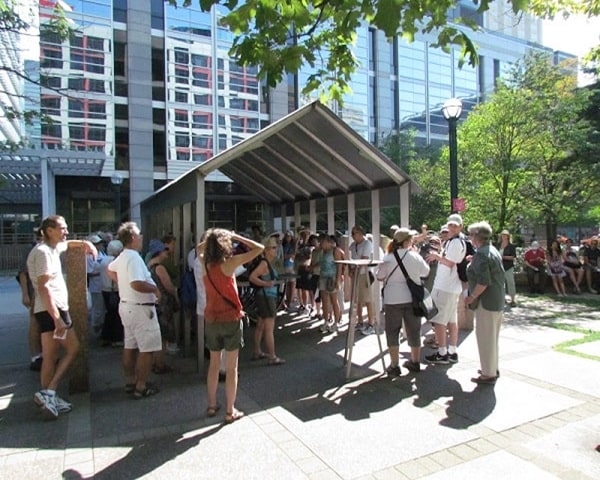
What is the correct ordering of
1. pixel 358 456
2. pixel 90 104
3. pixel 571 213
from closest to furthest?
pixel 358 456, pixel 571 213, pixel 90 104

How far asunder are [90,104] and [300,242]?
22455 millimetres

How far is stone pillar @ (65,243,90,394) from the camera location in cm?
499

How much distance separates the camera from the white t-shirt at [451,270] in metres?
5.78

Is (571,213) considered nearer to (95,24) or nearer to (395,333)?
(395,333)

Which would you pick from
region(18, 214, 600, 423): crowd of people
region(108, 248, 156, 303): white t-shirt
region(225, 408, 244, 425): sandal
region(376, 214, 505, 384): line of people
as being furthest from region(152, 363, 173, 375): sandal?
region(376, 214, 505, 384): line of people

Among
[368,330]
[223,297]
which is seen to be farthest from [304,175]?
[223,297]

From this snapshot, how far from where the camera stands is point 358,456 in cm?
359

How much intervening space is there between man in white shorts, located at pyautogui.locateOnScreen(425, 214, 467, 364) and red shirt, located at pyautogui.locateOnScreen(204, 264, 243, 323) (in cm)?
273

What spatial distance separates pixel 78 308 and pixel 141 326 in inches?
30.9

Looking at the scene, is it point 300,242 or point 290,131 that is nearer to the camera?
point 290,131

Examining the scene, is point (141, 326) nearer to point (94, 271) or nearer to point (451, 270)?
point (94, 271)

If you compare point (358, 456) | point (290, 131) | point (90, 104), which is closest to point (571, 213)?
point (290, 131)

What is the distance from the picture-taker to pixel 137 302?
481 cm

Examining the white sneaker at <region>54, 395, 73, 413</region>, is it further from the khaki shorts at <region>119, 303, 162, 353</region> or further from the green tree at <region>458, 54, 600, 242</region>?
the green tree at <region>458, 54, 600, 242</region>
